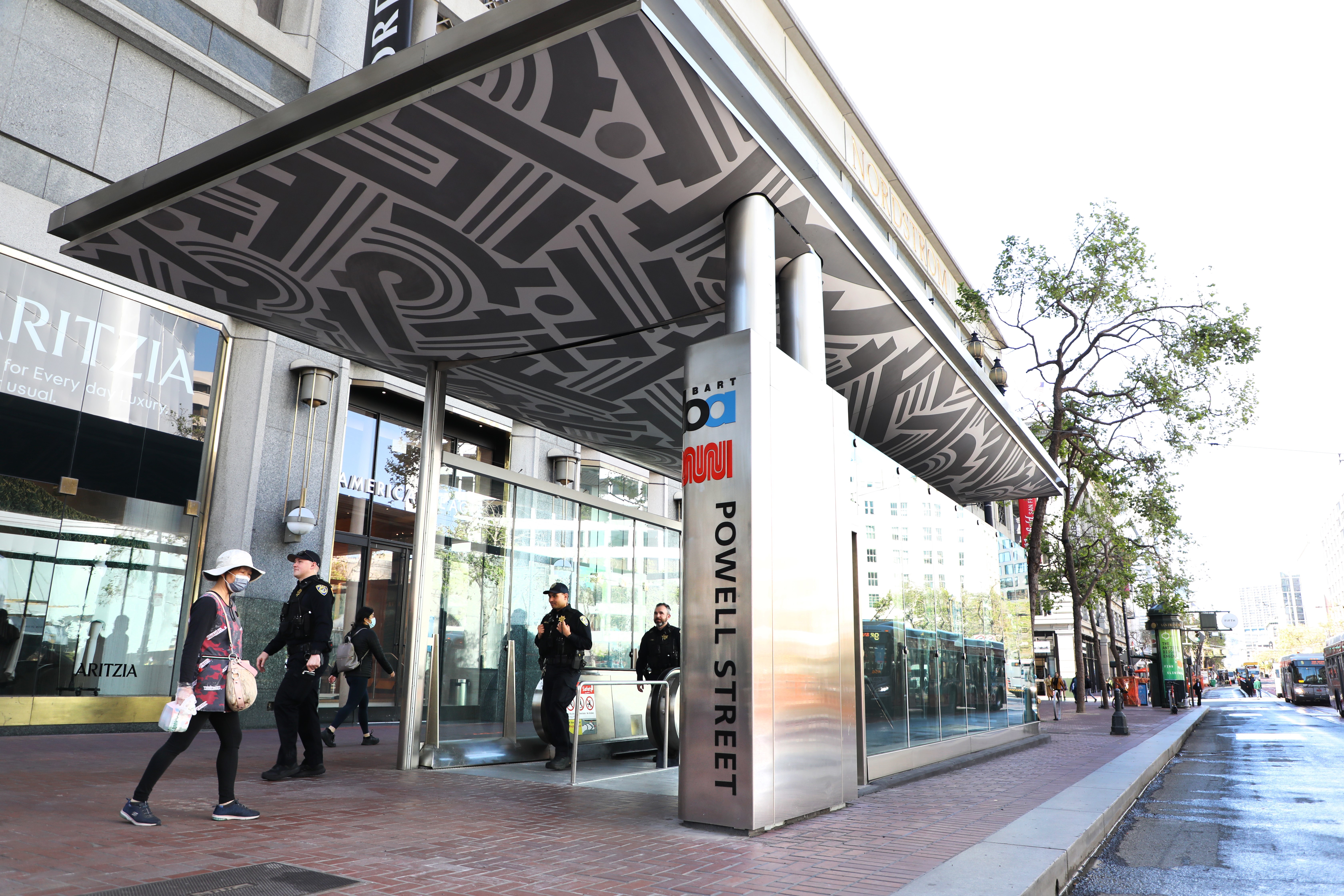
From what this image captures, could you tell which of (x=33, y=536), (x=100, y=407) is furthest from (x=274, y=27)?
(x=33, y=536)

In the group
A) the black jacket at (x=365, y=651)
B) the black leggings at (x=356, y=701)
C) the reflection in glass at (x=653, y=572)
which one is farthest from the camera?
the reflection in glass at (x=653, y=572)

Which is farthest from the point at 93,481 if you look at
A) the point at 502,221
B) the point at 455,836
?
the point at 455,836

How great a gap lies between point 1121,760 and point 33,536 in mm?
15288

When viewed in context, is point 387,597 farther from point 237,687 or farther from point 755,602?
point 755,602

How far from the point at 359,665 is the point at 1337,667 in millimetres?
40568

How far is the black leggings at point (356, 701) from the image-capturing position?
1155 centimetres

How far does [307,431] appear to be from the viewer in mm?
15953

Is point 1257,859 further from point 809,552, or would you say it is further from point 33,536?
point 33,536

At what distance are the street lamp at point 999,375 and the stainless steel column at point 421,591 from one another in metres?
12.0

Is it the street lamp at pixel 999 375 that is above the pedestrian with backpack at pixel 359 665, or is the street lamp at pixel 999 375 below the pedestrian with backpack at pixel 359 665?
above

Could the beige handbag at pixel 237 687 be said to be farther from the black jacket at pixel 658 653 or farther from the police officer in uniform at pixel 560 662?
the black jacket at pixel 658 653

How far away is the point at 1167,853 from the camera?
22.2 ft

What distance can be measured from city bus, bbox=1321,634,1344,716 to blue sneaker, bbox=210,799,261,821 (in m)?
38.5

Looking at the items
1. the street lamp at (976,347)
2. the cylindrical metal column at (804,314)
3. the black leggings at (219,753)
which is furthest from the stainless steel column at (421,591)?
the street lamp at (976,347)
